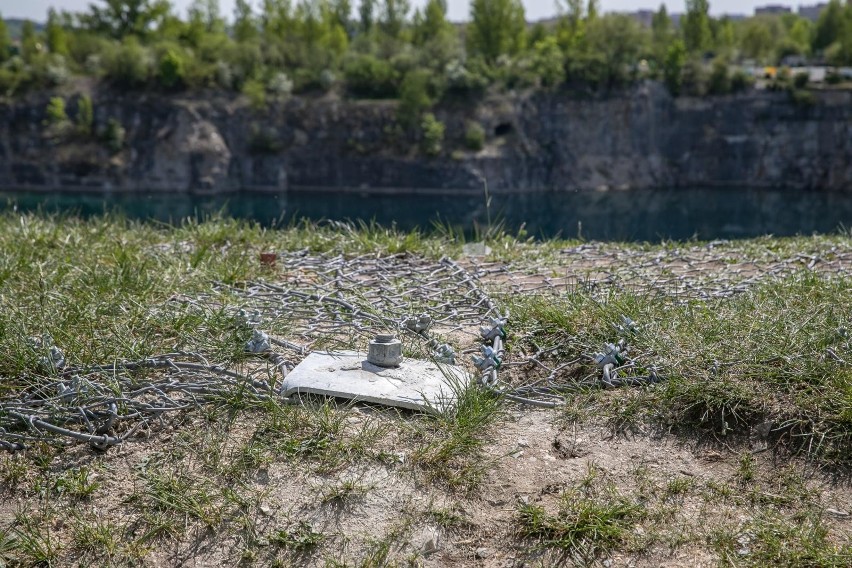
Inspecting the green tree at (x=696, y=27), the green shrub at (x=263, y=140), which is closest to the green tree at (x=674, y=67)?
the green tree at (x=696, y=27)

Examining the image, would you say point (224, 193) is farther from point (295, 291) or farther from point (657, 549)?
point (657, 549)

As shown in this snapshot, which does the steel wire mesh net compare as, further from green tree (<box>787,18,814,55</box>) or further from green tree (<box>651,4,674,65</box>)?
green tree (<box>787,18,814,55</box>)

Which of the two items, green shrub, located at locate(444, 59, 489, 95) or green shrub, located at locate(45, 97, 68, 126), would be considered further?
green shrub, located at locate(444, 59, 489, 95)

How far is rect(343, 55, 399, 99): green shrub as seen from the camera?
52500 mm

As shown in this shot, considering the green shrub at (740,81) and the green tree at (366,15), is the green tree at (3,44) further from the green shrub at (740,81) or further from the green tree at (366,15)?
the green shrub at (740,81)

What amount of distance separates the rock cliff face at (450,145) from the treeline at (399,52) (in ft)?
4.91

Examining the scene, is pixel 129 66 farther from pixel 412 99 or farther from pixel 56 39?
pixel 412 99

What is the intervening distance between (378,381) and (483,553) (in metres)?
1.23

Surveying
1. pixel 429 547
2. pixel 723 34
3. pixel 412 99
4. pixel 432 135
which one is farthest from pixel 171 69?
pixel 429 547

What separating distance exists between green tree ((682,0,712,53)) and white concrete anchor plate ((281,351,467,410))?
58403 mm

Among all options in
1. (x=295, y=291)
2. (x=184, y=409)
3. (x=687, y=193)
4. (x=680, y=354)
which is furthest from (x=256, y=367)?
(x=687, y=193)

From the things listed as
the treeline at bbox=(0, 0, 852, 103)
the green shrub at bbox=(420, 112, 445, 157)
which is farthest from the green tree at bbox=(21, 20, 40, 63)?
the green shrub at bbox=(420, 112, 445, 157)

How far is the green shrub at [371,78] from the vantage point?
52.5m

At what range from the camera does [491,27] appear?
56.3 meters
